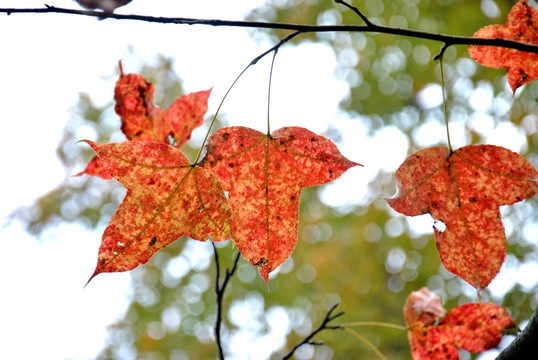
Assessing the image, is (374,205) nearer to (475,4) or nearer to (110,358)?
(475,4)

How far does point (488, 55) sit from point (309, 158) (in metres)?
0.45

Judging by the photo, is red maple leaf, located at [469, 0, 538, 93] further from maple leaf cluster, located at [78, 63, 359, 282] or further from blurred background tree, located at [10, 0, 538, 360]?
blurred background tree, located at [10, 0, 538, 360]

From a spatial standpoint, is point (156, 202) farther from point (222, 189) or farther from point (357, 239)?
point (357, 239)

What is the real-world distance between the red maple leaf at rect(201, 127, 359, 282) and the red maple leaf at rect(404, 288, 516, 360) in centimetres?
57

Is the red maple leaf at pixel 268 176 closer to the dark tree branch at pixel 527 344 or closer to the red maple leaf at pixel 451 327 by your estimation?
the dark tree branch at pixel 527 344

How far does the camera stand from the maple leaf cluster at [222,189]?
2.41ft

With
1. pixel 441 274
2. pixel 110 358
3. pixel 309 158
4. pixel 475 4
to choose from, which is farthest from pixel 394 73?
pixel 110 358

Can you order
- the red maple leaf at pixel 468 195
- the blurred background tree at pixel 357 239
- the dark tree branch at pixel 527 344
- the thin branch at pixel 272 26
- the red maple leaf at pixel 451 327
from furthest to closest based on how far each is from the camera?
the blurred background tree at pixel 357 239
the red maple leaf at pixel 451 327
the red maple leaf at pixel 468 195
the dark tree branch at pixel 527 344
the thin branch at pixel 272 26

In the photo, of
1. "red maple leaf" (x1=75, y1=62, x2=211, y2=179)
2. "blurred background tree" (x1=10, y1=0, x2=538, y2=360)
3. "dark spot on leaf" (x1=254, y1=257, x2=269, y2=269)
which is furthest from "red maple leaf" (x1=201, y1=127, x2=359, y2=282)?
"blurred background tree" (x1=10, y1=0, x2=538, y2=360)

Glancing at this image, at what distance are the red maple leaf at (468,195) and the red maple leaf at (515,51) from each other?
18 centimetres

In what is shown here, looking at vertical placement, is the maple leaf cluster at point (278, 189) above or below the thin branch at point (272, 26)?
below

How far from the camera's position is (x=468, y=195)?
0.86 m

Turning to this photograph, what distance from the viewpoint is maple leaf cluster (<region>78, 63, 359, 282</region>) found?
0.73 meters

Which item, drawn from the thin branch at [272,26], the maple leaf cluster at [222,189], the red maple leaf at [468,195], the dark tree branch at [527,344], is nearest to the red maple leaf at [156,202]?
the maple leaf cluster at [222,189]
